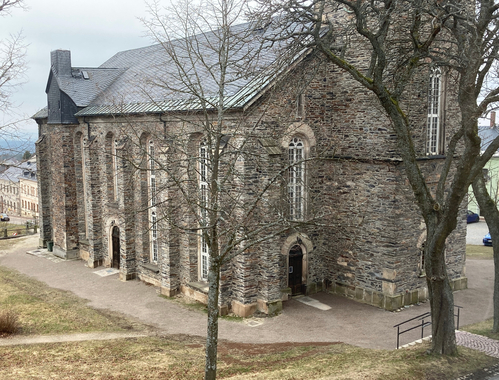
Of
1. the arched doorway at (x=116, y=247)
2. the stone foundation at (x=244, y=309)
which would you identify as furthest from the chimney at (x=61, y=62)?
the stone foundation at (x=244, y=309)

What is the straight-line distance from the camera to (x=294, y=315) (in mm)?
17453

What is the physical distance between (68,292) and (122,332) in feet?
20.7

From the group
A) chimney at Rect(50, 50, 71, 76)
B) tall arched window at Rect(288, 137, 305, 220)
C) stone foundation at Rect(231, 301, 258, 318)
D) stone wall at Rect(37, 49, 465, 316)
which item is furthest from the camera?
chimney at Rect(50, 50, 71, 76)

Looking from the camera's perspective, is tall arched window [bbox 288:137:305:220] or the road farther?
the road

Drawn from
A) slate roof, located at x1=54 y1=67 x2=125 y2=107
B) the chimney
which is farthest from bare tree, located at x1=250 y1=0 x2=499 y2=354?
the chimney

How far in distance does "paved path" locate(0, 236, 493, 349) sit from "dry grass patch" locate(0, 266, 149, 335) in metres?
0.63

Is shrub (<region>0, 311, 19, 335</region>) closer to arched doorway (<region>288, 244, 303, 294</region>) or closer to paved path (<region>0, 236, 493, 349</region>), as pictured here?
paved path (<region>0, 236, 493, 349</region>)

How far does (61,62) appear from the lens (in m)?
28.3

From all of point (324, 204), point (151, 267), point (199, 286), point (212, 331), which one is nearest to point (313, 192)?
point (324, 204)

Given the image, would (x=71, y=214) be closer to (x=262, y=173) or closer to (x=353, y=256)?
(x=262, y=173)

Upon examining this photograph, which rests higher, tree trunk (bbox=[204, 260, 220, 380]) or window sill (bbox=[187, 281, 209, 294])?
tree trunk (bbox=[204, 260, 220, 380])

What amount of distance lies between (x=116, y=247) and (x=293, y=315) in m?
12.1

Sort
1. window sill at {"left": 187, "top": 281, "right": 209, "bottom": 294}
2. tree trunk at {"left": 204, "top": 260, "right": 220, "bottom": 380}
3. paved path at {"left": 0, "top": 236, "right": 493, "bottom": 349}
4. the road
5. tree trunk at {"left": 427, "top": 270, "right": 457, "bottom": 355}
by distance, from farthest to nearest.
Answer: the road
window sill at {"left": 187, "top": 281, "right": 209, "bottom": 294}
paved path at {"left": 0, "top": 236, "right": 493, "bottom": 349}
tree trunk at {"left": 427, "top": 270, "right": 457, "bottom": 355}
tree trunk at {"left": 204, "top": 260, "right": 220, "bottom": 380}

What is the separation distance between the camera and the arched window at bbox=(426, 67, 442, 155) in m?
18.4
